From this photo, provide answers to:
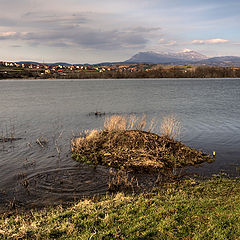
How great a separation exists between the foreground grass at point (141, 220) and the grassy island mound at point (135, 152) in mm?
4665

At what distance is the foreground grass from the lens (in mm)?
6488

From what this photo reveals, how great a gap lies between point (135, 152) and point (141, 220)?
8.32m

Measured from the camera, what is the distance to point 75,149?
17422mm

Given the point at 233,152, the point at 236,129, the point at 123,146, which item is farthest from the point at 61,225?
the point at 236,129

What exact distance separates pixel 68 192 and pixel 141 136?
7579 mm

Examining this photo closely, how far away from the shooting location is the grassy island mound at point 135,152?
566 inches

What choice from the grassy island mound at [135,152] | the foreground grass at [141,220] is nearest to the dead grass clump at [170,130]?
the grassy island mound at [135,152]

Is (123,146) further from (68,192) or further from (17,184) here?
(17,184)

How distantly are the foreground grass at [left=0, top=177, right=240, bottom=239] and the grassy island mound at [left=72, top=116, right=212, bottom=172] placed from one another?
15.3 feet

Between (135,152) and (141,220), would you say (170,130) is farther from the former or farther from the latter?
(141,220)

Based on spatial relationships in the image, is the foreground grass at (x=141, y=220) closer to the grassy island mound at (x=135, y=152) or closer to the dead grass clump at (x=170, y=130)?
the grassy island mound at (x=135, y=152)

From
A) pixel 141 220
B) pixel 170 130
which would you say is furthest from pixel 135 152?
pixel 141 220

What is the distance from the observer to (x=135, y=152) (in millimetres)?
15539

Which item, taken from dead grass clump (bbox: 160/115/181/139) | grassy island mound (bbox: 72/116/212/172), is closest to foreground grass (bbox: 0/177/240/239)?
grassy island mound (bbox: 72/116/212/172)
